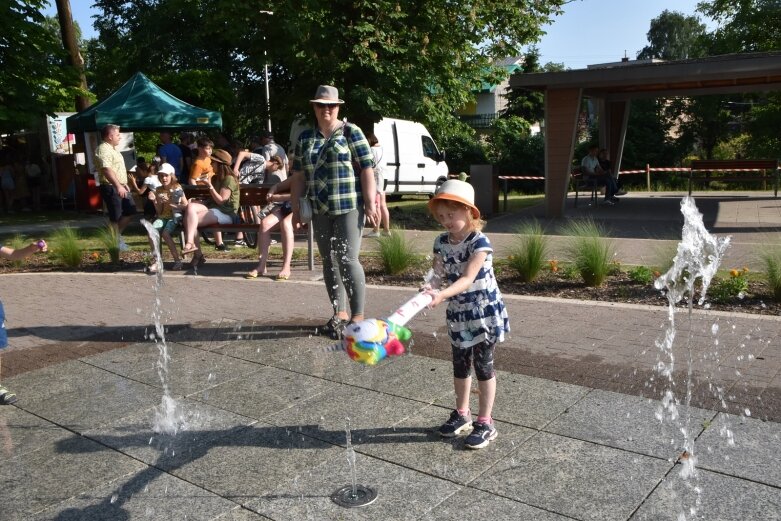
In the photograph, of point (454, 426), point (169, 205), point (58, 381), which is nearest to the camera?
point (454, 426)

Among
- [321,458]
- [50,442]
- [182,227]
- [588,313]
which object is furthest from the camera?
[182,227]

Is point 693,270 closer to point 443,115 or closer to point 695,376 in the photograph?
point 695,376

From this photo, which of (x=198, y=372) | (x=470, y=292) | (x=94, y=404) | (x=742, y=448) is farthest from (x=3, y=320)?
(x=742, y=448)

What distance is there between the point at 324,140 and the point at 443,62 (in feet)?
34.6

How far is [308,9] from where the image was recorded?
45.6ft

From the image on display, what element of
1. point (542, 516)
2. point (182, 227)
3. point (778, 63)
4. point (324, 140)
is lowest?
point (542, 516)

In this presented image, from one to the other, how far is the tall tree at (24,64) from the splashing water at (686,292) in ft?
45.5

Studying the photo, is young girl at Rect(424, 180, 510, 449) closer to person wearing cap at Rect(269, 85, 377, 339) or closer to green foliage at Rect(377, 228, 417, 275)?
person wearing cap at Rect(269, 85, 377, 339)

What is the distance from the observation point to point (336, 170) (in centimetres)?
610

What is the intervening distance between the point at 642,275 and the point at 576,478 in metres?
4.73

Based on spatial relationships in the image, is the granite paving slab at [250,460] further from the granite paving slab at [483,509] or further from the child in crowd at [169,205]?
the child in crowd at [169,205]

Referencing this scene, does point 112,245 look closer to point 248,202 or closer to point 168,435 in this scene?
point 248,202

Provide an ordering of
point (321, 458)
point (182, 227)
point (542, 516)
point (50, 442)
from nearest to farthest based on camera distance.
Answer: point (542, 516) → point (321, 458) → point (50, 442) → point (182, 227)

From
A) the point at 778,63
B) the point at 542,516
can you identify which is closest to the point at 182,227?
the point at 542,516
